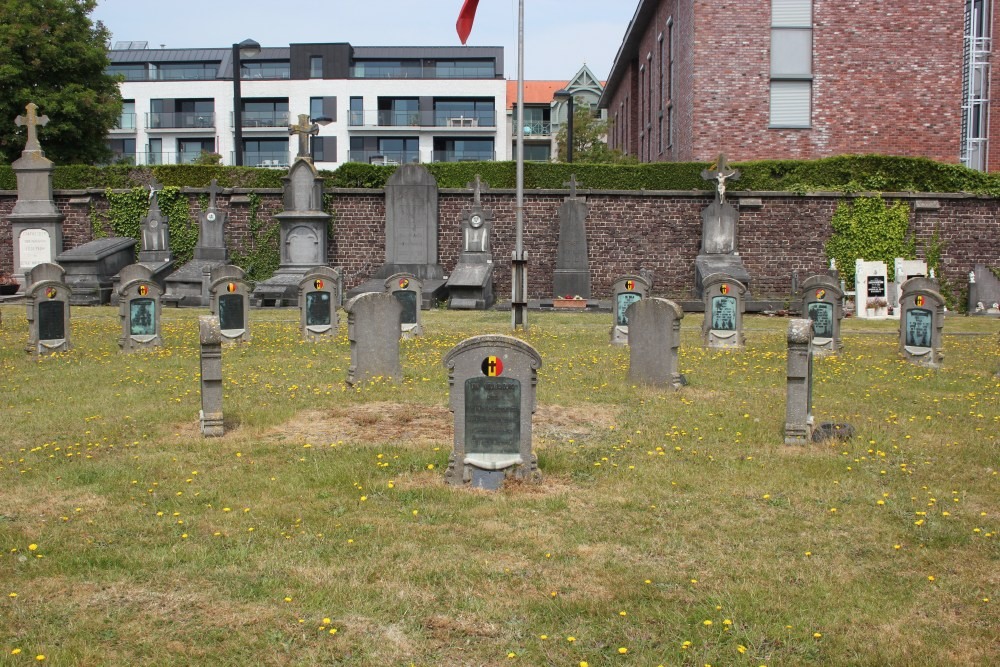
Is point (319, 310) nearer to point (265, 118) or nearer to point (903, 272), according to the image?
point (903, 272)

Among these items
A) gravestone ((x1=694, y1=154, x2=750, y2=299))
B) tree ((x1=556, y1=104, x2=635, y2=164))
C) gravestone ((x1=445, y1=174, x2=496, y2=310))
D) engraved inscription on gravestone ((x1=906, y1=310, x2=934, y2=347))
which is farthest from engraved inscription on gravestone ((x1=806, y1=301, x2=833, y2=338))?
tree ((x1=556, y1=104, x2=635, y2=164))

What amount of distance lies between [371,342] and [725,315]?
6.50 m

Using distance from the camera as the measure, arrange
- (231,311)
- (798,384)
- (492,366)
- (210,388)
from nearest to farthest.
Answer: (492,366), (798,384), (210,388), (231,311)

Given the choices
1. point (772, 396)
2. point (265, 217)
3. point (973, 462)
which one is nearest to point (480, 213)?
point (265, 217)

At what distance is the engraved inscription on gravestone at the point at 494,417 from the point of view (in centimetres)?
723

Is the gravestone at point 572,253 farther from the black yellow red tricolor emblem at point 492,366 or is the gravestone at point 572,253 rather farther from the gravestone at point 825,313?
the black yellow red tricolor emblem at point 492,366

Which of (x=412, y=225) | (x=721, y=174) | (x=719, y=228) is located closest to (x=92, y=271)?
(x=412, y=225)

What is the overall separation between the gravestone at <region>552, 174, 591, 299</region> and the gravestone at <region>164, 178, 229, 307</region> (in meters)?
9.42

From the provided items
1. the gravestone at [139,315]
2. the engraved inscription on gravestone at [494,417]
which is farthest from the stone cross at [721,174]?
the engraved inscription on gravestone at [494,417]

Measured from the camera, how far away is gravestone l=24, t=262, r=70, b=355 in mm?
14477

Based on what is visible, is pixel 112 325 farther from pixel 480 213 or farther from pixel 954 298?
pixel 954 298

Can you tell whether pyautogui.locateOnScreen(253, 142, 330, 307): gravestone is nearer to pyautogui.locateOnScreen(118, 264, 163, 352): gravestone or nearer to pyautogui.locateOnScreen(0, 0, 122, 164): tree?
pyautogui.locateOnScreen(118, 264, 163, 352): gravestone

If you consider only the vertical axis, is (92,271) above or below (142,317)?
above

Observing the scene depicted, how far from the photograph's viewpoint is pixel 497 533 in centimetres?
608
